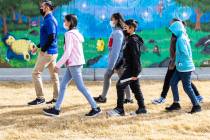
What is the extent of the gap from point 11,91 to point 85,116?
2922 millimetres

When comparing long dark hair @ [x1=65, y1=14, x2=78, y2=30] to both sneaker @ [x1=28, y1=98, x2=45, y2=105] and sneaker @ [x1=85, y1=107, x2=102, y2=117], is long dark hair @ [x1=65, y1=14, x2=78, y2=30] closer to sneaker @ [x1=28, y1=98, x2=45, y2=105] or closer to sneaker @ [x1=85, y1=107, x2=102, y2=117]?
sneaker @ [x1=85, y1=107, x2=102, y2=117]

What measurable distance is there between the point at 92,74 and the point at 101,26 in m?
1.39

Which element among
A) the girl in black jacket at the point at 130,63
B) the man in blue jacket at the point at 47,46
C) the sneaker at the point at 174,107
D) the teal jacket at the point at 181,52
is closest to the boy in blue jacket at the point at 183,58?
the teal jacket at the point at 181,52

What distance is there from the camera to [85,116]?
27.8 feet

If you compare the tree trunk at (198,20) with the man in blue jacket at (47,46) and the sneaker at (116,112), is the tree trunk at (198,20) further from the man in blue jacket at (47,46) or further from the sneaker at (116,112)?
the sneaker at (116,112)

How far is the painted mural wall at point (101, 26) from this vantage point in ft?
43.5

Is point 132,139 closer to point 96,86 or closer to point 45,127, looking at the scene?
point 45,127

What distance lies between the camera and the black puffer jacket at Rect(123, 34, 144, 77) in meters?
8.35

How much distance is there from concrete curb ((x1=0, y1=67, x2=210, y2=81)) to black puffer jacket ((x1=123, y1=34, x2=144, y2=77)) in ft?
12.3

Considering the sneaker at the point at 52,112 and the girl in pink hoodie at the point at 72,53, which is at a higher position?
the girl in pink hoodie at the point at 72,53

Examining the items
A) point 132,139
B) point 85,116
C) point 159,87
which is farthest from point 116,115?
point 159,87

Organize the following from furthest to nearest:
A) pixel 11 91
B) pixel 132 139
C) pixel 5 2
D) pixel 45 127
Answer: pixel 5 2, pixel 11 91, pixel 45 127, pixel 132 139

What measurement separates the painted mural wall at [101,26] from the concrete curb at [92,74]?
343 mm

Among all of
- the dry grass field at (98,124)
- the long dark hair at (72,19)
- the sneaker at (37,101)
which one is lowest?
the dry grass field at (98,124)
